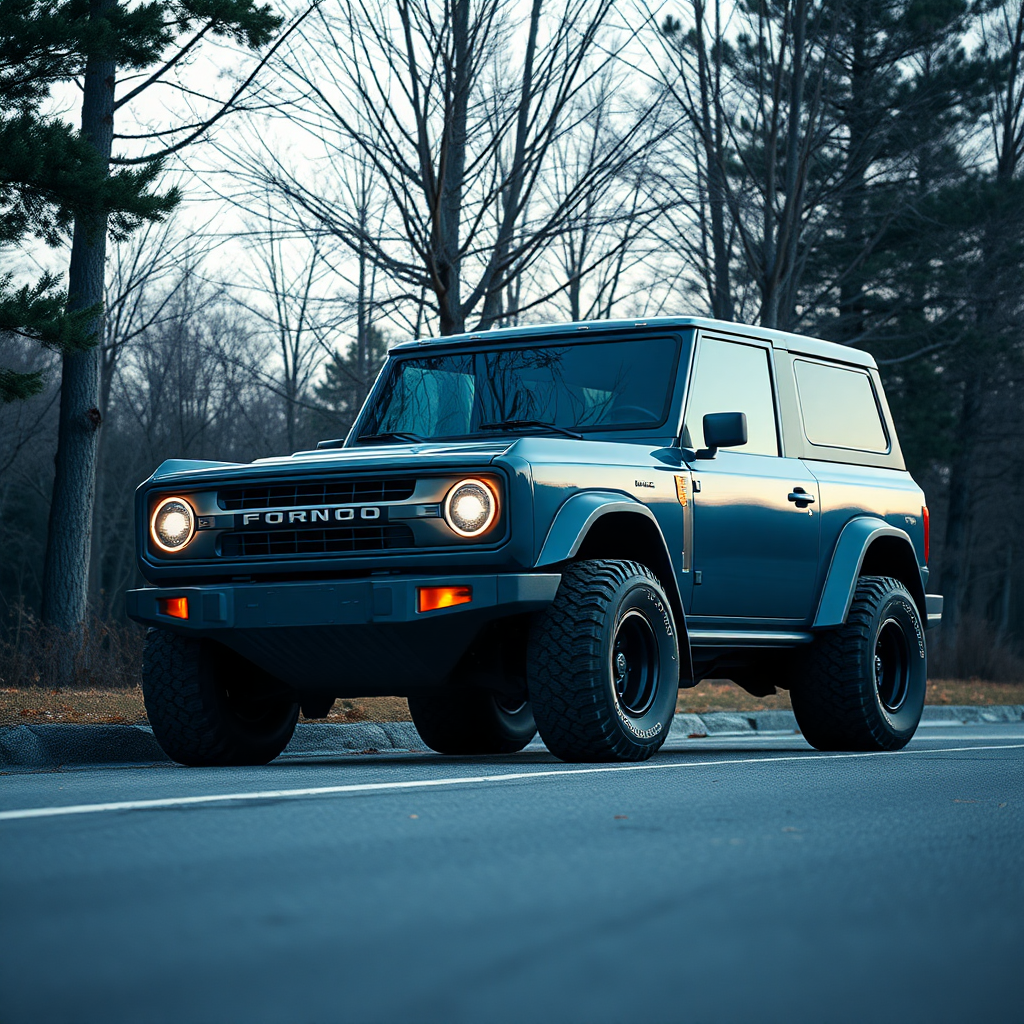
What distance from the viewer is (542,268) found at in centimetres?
2130

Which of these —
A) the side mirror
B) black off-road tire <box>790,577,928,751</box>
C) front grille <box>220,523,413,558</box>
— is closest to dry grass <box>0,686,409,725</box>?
front grille <box>220,523,413,558</box>

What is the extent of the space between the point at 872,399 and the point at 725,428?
2.74 m

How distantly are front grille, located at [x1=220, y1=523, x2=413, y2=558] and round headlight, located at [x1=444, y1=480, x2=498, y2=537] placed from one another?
23 cm

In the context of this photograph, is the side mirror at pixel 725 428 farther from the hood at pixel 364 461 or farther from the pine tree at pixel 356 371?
the pine tree at pixel 356 371

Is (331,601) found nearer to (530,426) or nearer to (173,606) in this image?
(173,606)

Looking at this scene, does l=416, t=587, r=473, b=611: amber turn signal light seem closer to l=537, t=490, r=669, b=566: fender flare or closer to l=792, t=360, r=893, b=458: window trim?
l=537, t=490, r=669, b=566: fender flare

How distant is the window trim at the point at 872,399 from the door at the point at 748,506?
0.30m

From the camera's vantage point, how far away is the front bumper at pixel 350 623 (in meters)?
7.05

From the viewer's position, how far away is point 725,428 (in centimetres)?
802

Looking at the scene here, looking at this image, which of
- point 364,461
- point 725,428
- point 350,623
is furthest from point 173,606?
point 725,428

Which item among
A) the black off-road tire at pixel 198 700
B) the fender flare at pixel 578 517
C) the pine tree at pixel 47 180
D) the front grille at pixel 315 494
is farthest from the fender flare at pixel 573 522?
the pine tree at pixel 47 180

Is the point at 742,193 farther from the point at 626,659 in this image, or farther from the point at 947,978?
the point at 947,978

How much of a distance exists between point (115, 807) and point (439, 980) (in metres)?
2.65

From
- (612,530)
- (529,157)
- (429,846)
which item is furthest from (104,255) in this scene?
(429,846)
